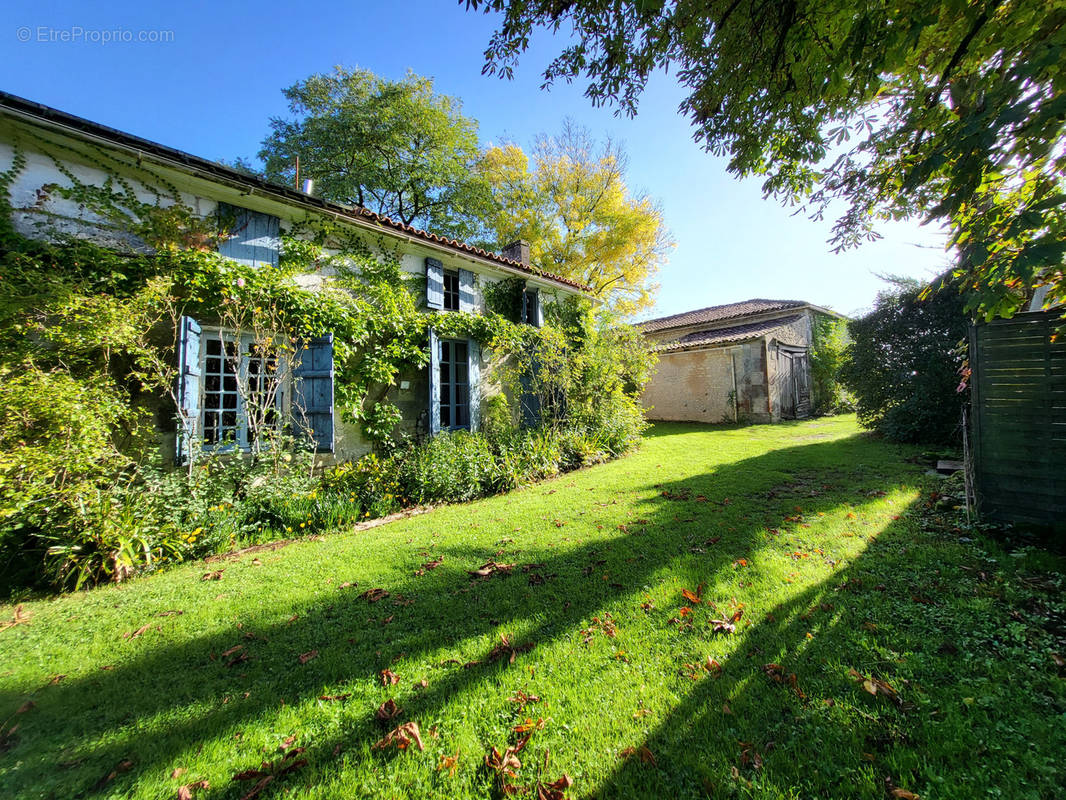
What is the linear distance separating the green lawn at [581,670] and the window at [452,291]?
19.4 ft

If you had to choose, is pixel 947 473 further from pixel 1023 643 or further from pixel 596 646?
pixel 596 646

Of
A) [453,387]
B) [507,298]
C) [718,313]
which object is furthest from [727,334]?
[453,387]

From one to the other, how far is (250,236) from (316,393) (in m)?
2.72

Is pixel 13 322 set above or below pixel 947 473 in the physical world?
above

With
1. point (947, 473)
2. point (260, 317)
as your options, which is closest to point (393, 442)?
point (260, 317)

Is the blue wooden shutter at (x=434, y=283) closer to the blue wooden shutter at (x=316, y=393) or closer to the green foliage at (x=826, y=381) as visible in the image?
the blue wooden shutter at (x=316, y=393)

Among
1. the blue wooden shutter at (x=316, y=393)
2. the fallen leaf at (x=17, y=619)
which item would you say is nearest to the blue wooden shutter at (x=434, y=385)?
the blue wooden shutter at (x=316, y=393)

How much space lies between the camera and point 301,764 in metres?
1.69

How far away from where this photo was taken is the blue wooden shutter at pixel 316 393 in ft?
19.8

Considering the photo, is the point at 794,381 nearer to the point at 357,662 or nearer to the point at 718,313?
the point at 718,313

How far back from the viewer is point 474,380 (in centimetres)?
858

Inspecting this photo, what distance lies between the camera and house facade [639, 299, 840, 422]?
1374 centimetres

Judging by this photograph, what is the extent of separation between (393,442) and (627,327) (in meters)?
6.80

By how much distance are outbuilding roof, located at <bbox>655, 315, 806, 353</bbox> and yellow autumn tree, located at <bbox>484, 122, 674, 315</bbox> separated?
14.7 feet
